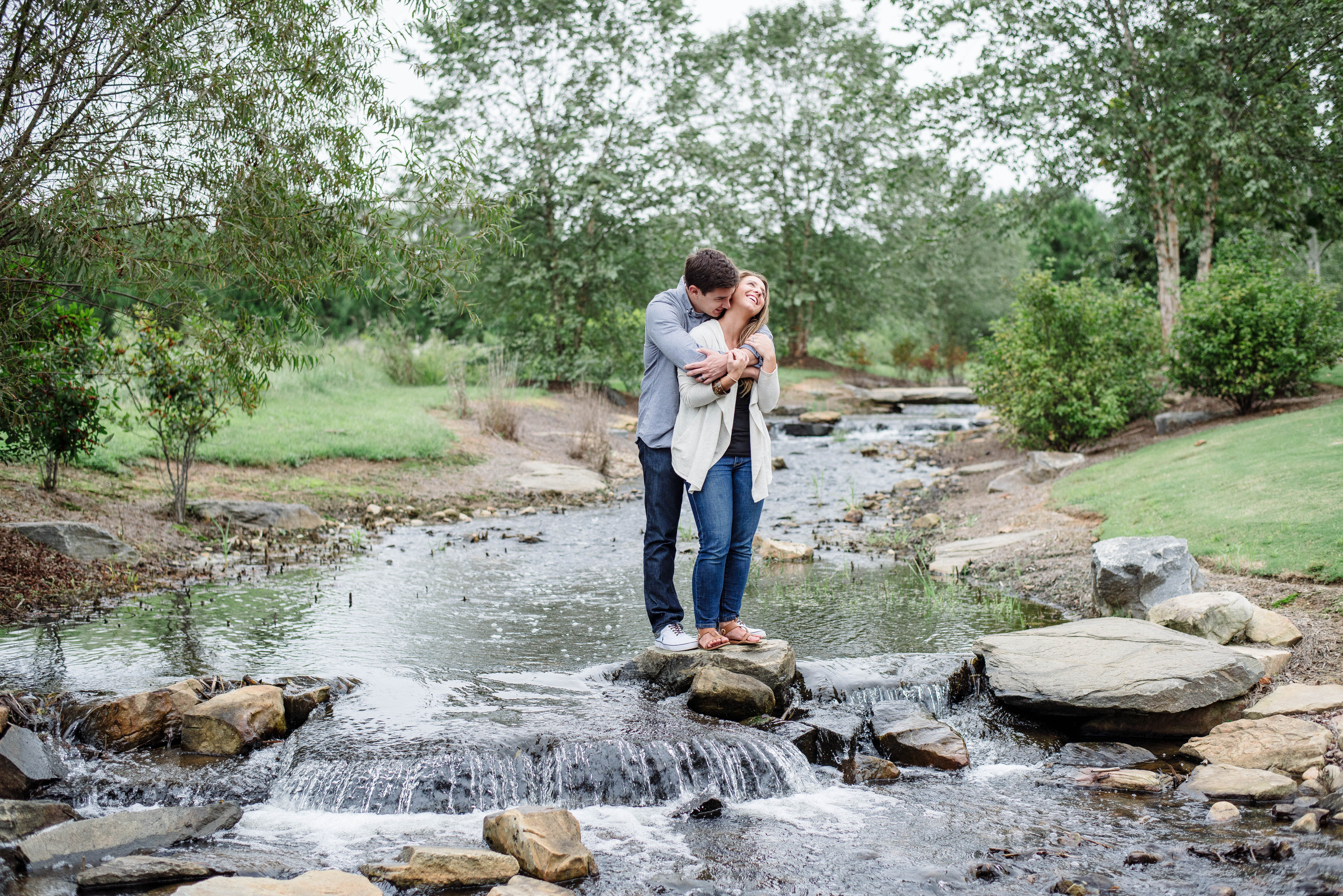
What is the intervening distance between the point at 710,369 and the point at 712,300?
1.52 ft

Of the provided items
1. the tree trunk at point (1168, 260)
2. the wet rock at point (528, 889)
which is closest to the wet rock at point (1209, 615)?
the wet rock at point (528, 889)

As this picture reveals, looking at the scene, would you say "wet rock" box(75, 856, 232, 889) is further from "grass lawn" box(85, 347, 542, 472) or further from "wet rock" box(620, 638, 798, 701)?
"grass lawn" box(85, 347, 542, 472)

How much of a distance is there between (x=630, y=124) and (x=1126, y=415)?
15708mm

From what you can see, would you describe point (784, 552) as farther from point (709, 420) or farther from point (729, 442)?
point (709, 420)

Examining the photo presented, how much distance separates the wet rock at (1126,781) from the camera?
14.9ft

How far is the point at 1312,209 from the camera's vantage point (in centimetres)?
1931

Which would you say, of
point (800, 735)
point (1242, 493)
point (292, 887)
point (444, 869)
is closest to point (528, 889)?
point (444, 869)

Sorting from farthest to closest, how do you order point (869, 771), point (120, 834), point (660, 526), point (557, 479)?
point (557, 479), point (660, 526), point (869, 771), point (120, 834)

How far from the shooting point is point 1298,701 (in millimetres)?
5102

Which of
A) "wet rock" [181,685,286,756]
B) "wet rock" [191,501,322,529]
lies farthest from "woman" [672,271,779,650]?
"wet rock" [191,501,322,529]

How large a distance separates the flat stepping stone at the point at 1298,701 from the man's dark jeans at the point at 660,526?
310 centimetres

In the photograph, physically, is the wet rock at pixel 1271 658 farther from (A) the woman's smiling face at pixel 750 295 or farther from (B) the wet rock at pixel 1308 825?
(A) the woman's smiling face at pixel 750 295

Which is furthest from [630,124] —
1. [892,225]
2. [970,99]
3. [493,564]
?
[493,564]

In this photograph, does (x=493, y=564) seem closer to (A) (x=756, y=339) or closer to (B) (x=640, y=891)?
(A) (x=756, y=339)
